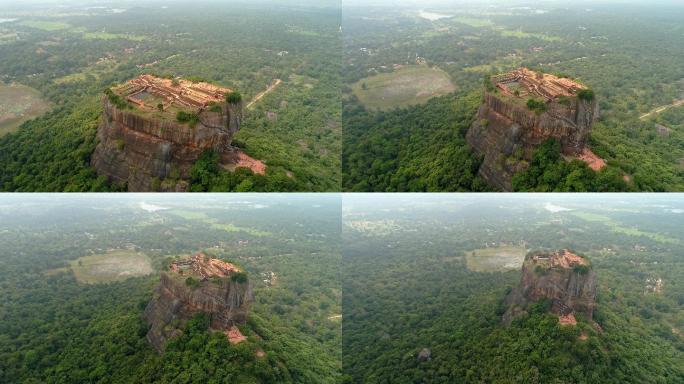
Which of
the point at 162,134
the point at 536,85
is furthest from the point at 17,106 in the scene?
the point at 536,85

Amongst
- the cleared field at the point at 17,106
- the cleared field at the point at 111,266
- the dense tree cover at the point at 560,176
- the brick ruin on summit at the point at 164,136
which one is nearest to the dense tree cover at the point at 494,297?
the dense tree cover at the point at 560,176


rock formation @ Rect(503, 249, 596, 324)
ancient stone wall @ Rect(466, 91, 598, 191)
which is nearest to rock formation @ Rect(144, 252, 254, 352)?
ancient stone wall @ Rect(466, 91, 598, 191)

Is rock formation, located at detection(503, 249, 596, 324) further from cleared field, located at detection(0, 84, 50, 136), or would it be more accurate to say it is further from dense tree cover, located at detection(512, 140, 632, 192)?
cleared field, located at detection(0, 84, 50, 136)

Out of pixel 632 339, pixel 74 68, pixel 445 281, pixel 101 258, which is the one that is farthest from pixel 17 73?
pixel 632 339

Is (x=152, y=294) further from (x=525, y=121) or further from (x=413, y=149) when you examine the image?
(x=525, y=121)

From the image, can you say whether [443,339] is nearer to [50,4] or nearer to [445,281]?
[445,281]

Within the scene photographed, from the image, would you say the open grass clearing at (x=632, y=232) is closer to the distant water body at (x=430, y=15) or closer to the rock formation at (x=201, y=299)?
the rock formation at (x=201, y=299)
